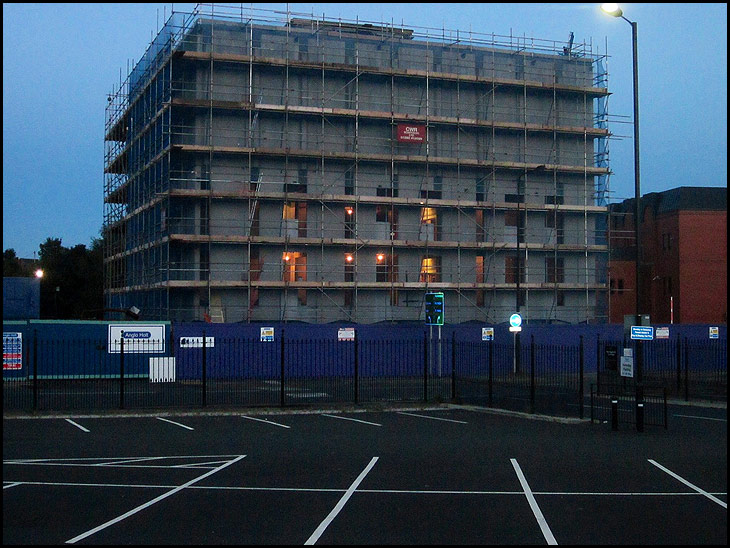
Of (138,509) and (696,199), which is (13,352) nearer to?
(138,509)

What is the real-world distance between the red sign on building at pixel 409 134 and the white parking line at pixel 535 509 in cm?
3148

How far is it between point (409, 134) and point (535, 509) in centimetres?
3524

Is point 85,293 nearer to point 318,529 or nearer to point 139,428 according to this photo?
point 139,428

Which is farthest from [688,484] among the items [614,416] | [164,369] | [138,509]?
[164,369]

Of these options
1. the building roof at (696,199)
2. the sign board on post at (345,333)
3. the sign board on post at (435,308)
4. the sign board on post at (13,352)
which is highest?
the building roof at (696,199)

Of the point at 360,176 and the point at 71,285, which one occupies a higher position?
the point at 360,176

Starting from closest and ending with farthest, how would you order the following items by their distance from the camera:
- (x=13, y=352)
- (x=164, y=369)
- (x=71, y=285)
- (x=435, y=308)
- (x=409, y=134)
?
(x=13, y=352), (x=435, y=308), (x=164, y=369), (x=409, y=134), (x=71, y=285)

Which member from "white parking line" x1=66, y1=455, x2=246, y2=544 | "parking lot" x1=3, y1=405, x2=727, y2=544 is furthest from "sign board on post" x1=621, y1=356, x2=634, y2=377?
"white parking line" x1=66, y1=455, x2=246, y2=544

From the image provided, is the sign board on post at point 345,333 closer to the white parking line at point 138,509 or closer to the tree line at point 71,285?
the white parking line at point 138,509

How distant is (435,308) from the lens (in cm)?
3394

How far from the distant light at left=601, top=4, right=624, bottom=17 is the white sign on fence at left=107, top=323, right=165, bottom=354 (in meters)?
22.2

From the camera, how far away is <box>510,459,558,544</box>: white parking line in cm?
1019

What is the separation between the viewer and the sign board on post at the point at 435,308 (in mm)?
33719

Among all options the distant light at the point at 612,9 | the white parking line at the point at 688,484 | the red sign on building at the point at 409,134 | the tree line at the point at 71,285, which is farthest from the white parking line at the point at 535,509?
the tree line at the point at 71,285
